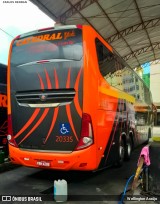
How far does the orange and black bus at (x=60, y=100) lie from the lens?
22.1ft

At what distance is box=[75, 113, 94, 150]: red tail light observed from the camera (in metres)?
6.69

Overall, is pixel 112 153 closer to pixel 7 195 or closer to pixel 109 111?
pixel 109 111

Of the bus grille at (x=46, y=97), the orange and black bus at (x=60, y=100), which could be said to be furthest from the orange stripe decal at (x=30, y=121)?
the bus grille at (x=46, y=97)

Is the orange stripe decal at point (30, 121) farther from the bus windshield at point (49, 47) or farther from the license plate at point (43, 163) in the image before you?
the bus windshield at point (49, 47)

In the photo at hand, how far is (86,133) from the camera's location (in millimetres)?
6715

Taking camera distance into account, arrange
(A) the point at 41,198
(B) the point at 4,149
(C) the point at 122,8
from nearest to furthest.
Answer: (A) the point at 41,198 < (B) the point at 4,149 < (C) the point at 122,8

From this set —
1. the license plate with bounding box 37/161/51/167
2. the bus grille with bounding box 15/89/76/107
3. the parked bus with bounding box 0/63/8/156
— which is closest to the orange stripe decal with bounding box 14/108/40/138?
the bus grille with bounding box 15/89/76/107

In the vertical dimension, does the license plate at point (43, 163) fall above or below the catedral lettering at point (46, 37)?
below

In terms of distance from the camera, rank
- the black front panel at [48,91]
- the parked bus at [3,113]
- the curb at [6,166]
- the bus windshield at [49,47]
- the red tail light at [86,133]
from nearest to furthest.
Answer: the red tail light at [86,133], the black front panel at [48,91], the bus windshield at [49,47], the curb at [6,166], the parked bus at [3,113]

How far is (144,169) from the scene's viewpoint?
664 centimetres

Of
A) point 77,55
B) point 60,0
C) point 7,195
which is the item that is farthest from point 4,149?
point 60,0

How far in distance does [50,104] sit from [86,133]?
3.62 feet

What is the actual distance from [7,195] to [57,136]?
1670 mm

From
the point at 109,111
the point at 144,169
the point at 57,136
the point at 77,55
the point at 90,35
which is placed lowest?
the point at 144,169
